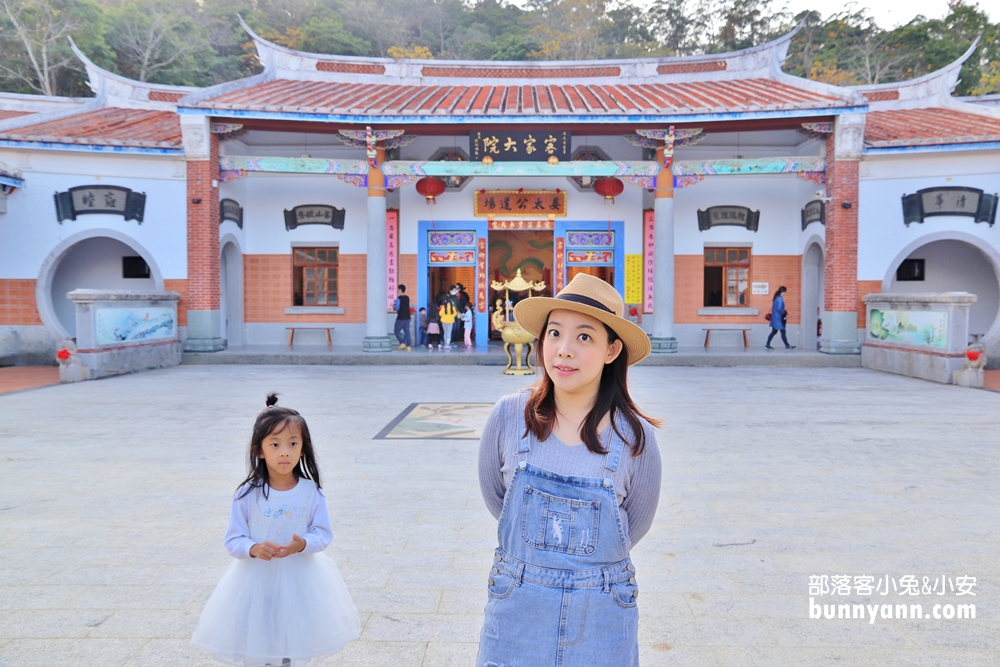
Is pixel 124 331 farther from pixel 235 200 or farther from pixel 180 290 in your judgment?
pixel 235 200

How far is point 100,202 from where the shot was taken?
Result: 514 inches

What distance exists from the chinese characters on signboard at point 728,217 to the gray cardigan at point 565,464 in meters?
14.1

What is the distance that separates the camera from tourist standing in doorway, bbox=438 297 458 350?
47.0 ft

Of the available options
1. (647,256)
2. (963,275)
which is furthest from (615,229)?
(963,275)

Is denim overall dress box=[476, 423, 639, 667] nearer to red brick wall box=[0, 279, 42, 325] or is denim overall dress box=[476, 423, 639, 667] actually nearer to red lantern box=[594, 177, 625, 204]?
red lantern box=[594, 177, 625, 204]

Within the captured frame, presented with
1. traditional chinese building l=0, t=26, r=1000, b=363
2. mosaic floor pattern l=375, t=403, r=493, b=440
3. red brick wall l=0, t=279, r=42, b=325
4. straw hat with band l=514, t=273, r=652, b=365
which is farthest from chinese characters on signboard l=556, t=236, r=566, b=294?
straw hat with band l=514, t=273, r=652, b=365

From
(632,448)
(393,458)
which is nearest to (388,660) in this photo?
(632,448)

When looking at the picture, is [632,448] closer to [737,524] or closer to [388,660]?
[388,660]

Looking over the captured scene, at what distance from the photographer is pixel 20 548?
3.77 meters

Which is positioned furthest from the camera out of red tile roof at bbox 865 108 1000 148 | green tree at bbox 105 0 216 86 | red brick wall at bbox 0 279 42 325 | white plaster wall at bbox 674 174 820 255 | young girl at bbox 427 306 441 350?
green tree at bbox 105 0 216 86

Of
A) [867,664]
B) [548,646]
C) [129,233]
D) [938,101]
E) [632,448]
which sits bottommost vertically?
[867,664]

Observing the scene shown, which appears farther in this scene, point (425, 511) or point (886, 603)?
point (425, 511)

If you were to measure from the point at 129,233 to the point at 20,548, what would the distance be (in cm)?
1073

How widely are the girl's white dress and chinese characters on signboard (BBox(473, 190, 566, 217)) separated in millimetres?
13374
